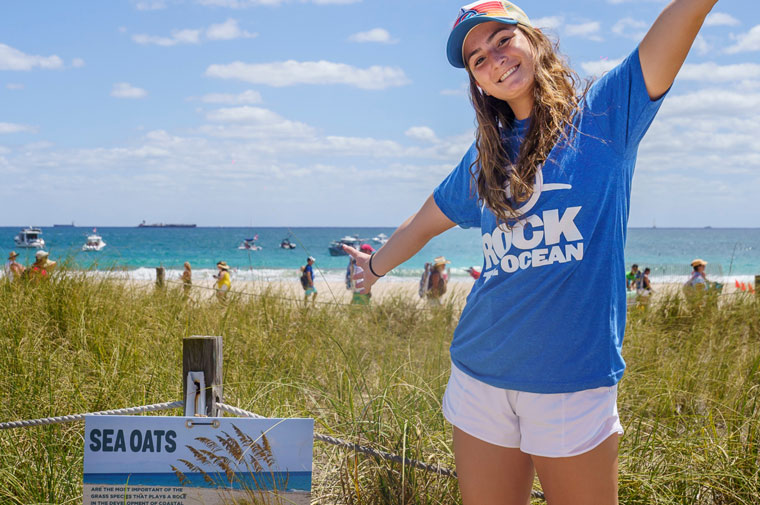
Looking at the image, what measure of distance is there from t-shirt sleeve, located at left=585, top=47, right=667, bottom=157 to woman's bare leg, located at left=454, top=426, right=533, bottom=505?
0.85m

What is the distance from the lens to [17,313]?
4.40 meters

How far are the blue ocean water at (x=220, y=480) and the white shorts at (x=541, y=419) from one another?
0.63 metres

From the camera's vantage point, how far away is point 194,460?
194 cm

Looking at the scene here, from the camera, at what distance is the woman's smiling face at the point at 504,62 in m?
1.68

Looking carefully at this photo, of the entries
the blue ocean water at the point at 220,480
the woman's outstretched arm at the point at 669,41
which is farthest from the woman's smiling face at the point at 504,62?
the blue ocean water at the point at 220,480

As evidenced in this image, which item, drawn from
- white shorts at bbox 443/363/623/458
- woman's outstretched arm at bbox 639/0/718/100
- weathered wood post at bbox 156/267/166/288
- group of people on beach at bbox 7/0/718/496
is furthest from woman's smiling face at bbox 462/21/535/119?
weathered wood post at bbox 156/267/166/288

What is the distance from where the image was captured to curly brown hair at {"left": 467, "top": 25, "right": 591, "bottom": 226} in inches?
62.4

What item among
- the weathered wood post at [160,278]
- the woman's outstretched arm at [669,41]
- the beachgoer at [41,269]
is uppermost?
the woman's outstretched arm at [669,41]

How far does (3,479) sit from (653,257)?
69556 mm

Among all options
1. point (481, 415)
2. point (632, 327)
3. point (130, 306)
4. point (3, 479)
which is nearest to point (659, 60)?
point (481, 415)

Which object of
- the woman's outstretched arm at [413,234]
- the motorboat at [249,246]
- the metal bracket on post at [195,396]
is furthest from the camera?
the motorboat at [249,246]

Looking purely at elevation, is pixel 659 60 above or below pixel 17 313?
above

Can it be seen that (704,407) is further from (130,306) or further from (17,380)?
(130,306)

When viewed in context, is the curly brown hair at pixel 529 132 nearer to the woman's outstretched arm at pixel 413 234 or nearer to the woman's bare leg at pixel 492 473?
the woman's outstretched arm at pixel 413 234
